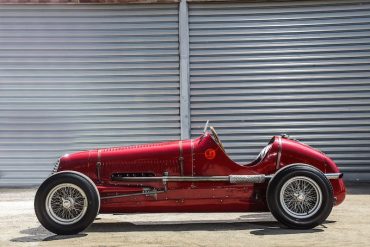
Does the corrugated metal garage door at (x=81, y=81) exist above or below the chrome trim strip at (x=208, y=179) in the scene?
above

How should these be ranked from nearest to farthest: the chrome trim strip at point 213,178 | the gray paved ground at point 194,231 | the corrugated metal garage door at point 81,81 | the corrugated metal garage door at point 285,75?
the gray paved ground at point 194,231, the chrome trim strip at point 213,178, the corrugated metal garage door at point 285,75, the corrugated metal garage door at point 81,81

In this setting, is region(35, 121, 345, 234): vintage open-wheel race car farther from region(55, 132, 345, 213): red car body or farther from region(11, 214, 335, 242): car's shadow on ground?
region(11, 214, 335, 242): car's shadow on ground

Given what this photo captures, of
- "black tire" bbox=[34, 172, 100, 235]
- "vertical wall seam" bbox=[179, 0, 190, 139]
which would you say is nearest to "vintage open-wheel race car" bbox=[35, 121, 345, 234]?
"black tire" bbox=[34, 172, 100, 235]

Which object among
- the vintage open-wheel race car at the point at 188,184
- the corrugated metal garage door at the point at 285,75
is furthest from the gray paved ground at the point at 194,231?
the corrugated metal garage door at the point at 285,75

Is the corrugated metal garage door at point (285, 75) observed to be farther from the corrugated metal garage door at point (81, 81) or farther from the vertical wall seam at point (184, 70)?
the corrugated metal garage door at point (81, 81)

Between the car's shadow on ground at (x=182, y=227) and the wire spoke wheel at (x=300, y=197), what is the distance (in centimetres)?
21

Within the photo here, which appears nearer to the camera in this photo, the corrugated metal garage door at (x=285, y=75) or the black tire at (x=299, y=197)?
the black tire at (x=299, y=197)

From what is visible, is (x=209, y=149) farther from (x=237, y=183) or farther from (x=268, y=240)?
(x=268, y=240)

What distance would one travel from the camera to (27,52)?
13.0m

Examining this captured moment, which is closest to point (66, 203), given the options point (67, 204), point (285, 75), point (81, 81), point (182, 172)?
point (67, 204)

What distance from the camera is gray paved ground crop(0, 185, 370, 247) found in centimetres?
608

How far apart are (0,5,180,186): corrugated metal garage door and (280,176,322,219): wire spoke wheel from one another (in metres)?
6.30

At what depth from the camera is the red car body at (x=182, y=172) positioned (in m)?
7.02

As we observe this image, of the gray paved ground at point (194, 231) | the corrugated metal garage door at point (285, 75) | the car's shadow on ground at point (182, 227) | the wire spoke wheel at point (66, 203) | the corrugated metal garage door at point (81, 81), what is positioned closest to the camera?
the gray paved ground at point (194, 231)
